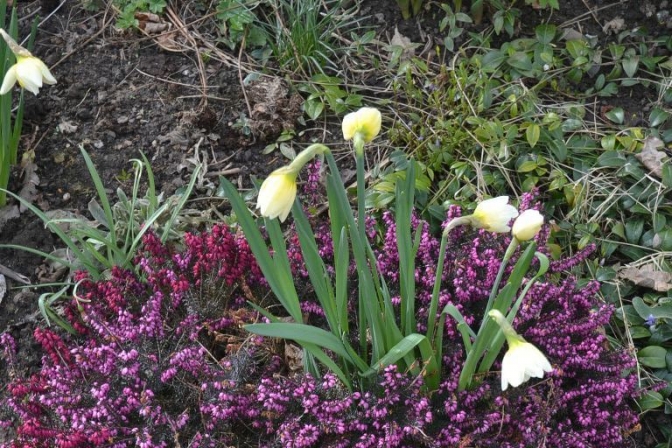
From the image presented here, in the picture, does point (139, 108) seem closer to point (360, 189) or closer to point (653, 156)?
point (360, 189)

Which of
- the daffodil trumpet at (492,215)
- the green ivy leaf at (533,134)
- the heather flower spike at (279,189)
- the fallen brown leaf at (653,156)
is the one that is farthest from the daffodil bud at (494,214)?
the fallen brown leaf at (653,156)

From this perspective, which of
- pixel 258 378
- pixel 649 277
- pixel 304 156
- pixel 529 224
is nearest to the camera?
pixel 304 156

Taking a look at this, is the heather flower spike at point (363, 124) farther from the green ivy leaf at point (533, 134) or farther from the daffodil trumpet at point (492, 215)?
the green ivy leaf at point (533, 134)

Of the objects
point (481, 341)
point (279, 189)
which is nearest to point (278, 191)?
point (279, 189)

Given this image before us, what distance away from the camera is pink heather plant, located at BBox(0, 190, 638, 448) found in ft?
5.39

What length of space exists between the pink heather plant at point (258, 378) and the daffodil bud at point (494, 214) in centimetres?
44

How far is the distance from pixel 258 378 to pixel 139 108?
1443 millimetres

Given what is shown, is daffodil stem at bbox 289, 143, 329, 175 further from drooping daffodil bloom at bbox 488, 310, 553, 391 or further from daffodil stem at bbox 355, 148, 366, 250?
drooping daffodil bloom at bbox 488, 310, 553, 391

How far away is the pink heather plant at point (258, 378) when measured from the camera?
1643mm

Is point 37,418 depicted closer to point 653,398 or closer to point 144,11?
point 653,398

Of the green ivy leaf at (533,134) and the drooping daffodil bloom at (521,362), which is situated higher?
the drooping daffodil bloom at (521,362)

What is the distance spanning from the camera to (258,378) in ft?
5.97

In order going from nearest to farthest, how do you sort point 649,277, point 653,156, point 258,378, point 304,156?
1. point 304,156
2. point 258,378
3. point 649,277
4. point 653,156

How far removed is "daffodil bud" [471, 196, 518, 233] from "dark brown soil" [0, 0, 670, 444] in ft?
4.46
